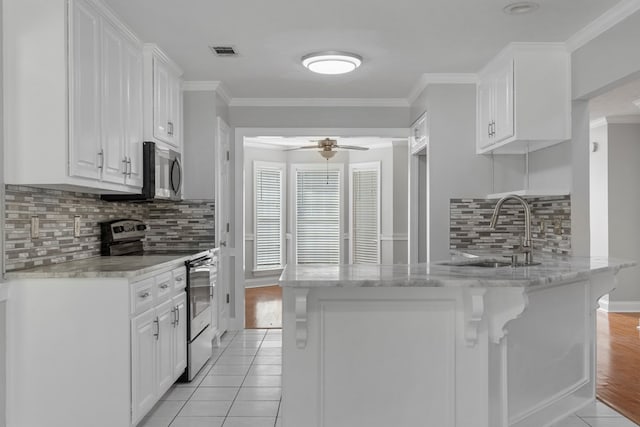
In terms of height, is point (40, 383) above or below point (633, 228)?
below

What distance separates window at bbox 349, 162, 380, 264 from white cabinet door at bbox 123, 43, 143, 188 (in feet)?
16.3

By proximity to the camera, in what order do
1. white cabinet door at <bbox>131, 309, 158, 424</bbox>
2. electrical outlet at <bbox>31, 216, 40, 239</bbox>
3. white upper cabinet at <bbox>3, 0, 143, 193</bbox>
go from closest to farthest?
white upper cabinet at <bbox>3, 0, 143, 193</bbox>, white cabinet door at <bbox>131, 309, 158, 424</bbox>, electrical outlet at <bbox>31, 216, 40, 239</bbox>

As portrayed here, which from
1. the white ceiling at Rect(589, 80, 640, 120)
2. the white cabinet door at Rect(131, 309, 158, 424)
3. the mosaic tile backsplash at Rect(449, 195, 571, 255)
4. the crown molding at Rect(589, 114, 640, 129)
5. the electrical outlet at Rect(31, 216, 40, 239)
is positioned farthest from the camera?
the crown molding at Rect(589, 114, 640, 129)

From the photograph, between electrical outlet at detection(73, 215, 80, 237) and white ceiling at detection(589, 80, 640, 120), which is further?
white ceiling at detection(589, 80, 640, 120)

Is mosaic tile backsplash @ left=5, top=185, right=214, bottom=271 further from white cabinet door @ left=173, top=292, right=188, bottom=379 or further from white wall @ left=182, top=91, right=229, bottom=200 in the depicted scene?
white cabinet door @ left=173, top=292, right=188, bottom=379

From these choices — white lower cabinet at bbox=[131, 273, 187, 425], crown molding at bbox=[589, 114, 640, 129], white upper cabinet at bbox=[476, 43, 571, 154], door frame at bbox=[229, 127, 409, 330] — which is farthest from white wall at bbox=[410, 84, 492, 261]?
crown molding at bbox=[589, 114, 640, 129]

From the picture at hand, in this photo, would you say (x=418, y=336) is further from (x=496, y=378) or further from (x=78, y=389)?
(x=78, y=389)

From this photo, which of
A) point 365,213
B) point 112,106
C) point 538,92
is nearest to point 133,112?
point 112,106

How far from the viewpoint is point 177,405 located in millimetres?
3254

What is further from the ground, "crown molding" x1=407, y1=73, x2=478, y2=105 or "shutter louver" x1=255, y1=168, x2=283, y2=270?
"crown molding" x1=407, y1=73, x2=478, y2=105

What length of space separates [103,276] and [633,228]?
5882 mm

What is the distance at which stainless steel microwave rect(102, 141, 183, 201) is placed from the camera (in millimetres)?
3648

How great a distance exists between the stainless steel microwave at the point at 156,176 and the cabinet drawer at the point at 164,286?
2.31ft

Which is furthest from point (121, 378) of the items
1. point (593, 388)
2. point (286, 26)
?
point (593, 388)
